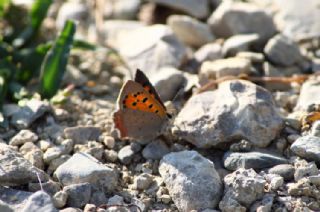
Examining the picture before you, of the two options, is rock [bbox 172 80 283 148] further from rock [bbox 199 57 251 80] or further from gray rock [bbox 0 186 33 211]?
gray rock [bbox 0 186 33 211]

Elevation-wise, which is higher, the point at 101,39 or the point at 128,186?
the point at 101,39

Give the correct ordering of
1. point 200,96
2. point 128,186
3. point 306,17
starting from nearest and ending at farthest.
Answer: point 128,186 → point 200,96 → point 306,17

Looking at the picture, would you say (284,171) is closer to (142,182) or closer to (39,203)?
(142,182)

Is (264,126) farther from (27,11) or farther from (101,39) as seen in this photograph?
(27,11)

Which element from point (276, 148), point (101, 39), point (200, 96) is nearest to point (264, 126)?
point (276, 148)

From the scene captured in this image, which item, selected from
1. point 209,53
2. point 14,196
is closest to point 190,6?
point 209,53

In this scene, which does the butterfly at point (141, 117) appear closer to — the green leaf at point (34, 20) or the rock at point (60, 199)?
the rock at point (60, 199)

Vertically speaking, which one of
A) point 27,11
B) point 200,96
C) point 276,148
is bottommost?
point 276,148
